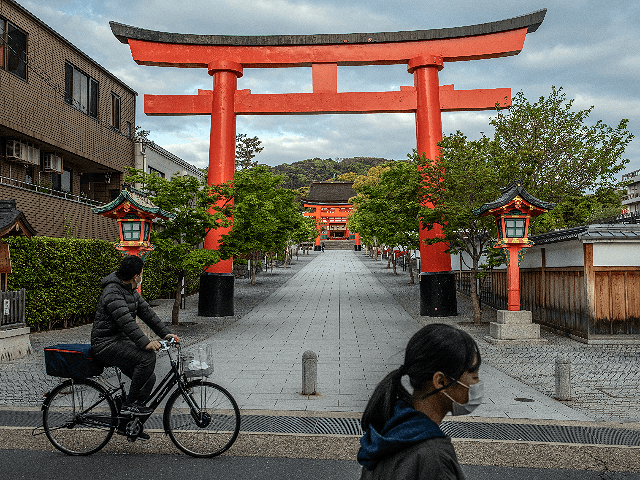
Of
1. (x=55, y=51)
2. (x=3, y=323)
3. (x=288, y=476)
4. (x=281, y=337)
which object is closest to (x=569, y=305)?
(x=281, y=337)

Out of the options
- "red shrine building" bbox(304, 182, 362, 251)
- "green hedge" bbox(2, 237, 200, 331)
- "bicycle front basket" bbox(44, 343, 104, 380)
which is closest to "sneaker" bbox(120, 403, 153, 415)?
"bicycle front basket" bbox(44, 343, 104, 380)

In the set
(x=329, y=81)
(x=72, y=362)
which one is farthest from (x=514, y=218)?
(x=72, y=362)

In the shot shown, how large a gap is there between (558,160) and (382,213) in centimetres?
941

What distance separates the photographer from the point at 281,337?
1227 centimetres

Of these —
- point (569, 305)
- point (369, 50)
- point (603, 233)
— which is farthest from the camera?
point (369, 50)

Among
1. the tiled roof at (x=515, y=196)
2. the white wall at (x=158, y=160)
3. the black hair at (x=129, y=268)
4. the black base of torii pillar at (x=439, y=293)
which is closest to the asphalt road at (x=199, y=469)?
the black hair at (x=129, y=268)

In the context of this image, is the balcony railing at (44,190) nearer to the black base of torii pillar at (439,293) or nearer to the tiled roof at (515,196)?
the black base of torii pillar at (439,293)

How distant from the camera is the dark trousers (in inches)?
183

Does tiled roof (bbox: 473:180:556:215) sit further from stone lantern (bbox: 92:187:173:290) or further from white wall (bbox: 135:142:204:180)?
white wall (bbox: 135:142:204:180)

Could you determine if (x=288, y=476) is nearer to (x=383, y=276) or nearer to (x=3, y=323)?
(x=3, y=323)

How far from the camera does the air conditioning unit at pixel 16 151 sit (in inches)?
653

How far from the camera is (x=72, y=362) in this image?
185 inches

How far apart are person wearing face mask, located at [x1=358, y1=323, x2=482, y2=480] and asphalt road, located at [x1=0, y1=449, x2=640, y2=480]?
293cm

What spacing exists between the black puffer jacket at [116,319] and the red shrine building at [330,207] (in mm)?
69964
